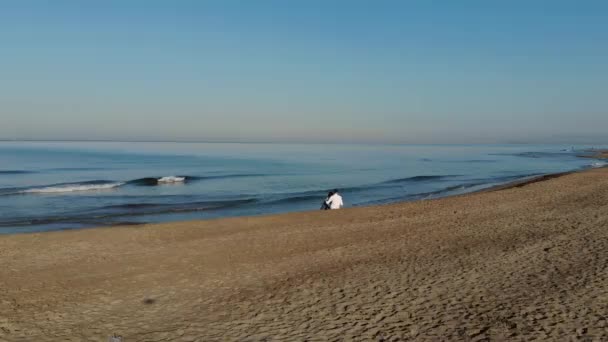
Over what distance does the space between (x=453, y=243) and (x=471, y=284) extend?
325cm

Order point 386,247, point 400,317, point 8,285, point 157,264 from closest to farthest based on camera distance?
point 400,317 → point 8,285 → point 157,264 → point 386,247

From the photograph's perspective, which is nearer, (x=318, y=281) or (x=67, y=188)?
(x=318, y=281)

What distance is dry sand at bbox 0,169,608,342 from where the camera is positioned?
6293mm

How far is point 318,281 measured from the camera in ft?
27.7

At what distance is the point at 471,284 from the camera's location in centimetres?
784

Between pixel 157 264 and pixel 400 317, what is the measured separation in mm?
5394

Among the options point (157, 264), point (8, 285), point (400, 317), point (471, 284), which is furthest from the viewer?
point (157, 264)

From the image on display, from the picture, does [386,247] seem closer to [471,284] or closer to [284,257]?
[284,257]

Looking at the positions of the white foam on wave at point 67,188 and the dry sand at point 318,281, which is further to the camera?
the white foam on wave at point 67,188

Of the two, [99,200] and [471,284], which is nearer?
[471,284]

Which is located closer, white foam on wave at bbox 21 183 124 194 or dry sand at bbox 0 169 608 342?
dry sand at bbox 0 169 608 342

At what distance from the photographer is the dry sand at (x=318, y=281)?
20.6ft

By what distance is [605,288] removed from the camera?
23.5 feet

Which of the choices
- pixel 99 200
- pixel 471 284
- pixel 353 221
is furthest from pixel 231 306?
pixel 99 200
